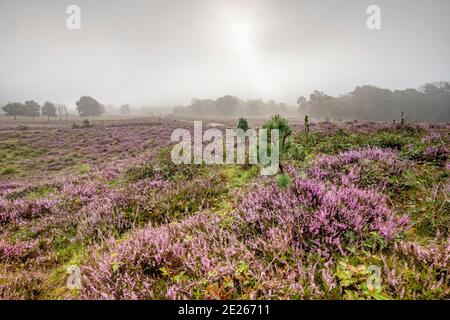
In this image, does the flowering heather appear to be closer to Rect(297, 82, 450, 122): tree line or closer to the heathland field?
the heathland field

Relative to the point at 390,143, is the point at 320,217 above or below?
below

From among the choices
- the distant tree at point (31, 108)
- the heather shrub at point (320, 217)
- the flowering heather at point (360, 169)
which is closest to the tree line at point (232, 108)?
the distant tree at point (31, 108)

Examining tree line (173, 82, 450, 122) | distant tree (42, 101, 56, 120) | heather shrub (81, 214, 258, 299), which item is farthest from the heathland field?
distant tree (42, 101, 56, 120)

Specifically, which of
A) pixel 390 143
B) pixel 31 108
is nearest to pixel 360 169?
pixel 390 143

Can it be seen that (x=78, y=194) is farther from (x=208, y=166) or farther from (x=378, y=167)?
(x=378, y=167)

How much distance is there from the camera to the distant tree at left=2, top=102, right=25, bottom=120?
102 metres

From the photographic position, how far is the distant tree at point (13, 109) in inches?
4031

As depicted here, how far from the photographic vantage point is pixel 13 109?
10444 cm

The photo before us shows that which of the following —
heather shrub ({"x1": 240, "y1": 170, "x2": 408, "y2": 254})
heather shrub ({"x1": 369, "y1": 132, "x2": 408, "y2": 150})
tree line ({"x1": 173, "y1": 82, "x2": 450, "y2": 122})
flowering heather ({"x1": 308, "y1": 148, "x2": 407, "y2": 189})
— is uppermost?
tree line ({"x1": 173, "y1": 82, "x2": 450, "y2": 122})

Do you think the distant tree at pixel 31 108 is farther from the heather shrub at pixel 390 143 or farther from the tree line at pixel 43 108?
the heather shrub at pixel 390 143

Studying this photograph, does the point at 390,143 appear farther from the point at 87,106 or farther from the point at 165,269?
the point at 87,106
